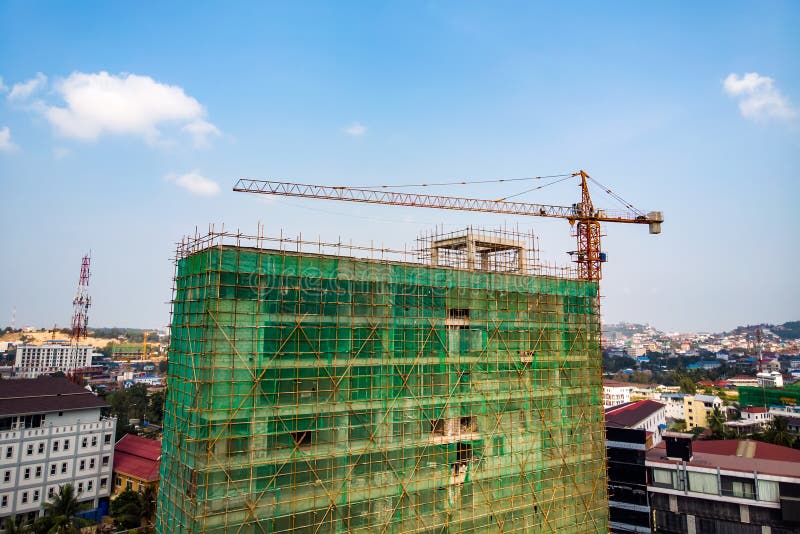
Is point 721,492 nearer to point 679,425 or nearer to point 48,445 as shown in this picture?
point 48,445


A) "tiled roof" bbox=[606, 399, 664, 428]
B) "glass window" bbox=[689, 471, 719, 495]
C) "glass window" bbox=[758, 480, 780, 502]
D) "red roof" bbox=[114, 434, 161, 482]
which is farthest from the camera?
"tiled roof" bbox=[606, 399, 664, 428]

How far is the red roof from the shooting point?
52222 mm

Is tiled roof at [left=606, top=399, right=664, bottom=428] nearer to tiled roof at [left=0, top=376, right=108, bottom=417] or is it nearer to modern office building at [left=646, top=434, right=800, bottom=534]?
modern office building at [left=646, top=434, right=800, bottom=534]

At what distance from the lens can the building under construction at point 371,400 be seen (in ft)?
67.9

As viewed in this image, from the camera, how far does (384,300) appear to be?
82.4 feet

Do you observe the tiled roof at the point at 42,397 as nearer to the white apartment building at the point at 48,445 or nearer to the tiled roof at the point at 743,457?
the white apartment building at the point at 48,445

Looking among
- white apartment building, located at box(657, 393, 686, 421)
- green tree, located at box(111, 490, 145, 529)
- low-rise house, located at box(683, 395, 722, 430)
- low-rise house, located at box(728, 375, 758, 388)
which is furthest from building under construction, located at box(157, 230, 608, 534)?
low-rise house, located at box(728, 375, 758, 388)

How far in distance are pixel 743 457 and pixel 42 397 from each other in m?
68.0

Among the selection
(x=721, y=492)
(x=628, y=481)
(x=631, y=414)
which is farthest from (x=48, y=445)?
(x=631, y=414)

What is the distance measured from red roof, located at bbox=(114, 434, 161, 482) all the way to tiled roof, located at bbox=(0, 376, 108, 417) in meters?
7.68

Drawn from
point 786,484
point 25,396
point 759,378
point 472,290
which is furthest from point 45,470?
point 759,378

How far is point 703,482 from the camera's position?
42.1 metres

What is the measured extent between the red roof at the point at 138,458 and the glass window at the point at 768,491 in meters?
54.0

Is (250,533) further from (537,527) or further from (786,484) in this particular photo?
(786,484)
